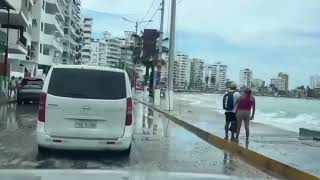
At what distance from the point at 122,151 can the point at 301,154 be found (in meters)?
4.67

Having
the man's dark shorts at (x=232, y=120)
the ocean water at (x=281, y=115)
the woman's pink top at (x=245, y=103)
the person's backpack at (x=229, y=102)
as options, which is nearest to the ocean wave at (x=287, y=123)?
the ocean water at (x=281, y=115)

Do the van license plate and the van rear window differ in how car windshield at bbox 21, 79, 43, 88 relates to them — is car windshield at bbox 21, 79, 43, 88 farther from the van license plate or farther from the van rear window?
the van license plate

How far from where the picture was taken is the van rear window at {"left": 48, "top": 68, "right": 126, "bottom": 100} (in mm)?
12727

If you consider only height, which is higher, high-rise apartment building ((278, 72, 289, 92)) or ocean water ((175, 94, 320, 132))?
high-rise apartment building ((278, 72, 289, 92))

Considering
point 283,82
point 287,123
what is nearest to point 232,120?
point 287,123

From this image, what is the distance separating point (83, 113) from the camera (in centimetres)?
1254

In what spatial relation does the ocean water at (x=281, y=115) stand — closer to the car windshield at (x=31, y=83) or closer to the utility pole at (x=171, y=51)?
the utility pole at (x=171, y=51)

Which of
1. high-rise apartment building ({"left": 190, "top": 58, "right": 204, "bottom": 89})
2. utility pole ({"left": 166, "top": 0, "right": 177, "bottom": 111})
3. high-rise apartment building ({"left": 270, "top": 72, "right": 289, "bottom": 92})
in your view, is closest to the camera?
utility pole ({"left": 166, "top": 0, "right": 177, "bottom": 111})

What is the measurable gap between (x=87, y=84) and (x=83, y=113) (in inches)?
25.6

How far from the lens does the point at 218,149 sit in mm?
17031

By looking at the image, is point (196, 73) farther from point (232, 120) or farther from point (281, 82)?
point (232, 120)

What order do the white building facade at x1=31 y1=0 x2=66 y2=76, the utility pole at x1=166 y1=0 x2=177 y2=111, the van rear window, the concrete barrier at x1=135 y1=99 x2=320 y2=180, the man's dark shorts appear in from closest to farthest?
the concrete barrier at x1=135 y1=99 x2=320 y2=180 < the van rear window < the man's dark shorts < the utility pole at x1=166 y1=0 x2=177 y2=111 < the white building facade at x1=31 y1=0 x2=66 y2=76

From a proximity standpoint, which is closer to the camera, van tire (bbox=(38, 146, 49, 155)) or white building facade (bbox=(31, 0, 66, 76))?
van tire (bbox=(38, 146, 49, 155))

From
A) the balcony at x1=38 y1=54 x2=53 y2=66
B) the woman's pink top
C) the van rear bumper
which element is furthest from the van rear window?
the balcony at x1=38 y1=54 x2=53 y2=66
